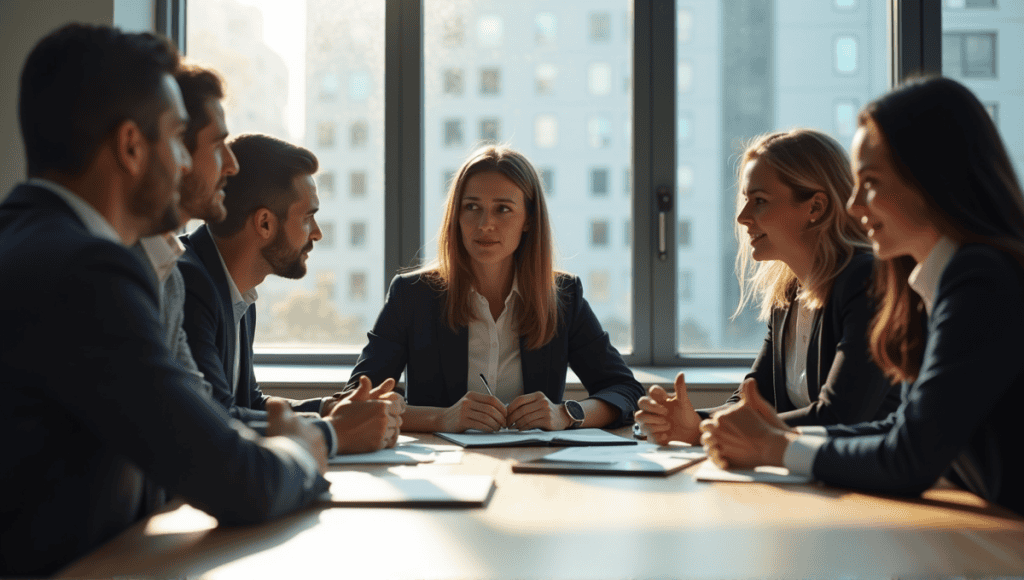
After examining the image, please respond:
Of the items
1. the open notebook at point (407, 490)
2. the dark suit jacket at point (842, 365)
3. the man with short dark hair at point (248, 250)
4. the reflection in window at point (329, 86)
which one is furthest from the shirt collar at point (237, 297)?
the reflection in window at point (329, 86)

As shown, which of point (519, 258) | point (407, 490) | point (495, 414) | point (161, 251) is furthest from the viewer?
point (519, 258)

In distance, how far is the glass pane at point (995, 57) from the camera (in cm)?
380

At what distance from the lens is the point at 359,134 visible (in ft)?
12.5

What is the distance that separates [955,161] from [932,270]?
0.56 feet

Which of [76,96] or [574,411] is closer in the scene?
[76,96]

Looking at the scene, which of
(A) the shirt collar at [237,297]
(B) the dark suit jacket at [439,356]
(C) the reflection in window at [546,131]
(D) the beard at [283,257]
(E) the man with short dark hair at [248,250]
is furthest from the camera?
(C) the reflection in window at [546,131]

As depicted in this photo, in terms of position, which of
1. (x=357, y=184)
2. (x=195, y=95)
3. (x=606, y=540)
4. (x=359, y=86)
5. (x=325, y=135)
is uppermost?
(x=359, y=86)

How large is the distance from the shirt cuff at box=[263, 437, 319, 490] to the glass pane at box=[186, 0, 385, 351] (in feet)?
8.55

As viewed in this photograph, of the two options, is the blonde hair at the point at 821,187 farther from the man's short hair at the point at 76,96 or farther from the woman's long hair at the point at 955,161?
the man's short hair at the point at 76,96

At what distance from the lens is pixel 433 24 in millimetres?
3787

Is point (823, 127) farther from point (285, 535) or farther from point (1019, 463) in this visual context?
point (285, 535)

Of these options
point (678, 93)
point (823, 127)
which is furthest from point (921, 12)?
point (678, 93)

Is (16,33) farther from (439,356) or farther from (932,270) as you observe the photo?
(932,270)

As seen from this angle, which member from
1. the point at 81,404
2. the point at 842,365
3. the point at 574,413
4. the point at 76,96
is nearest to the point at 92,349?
the point at 81,404
